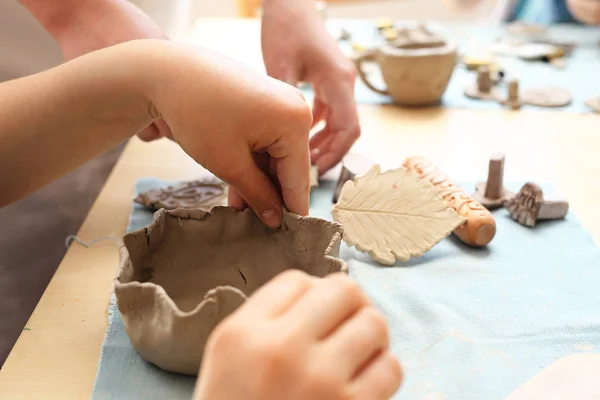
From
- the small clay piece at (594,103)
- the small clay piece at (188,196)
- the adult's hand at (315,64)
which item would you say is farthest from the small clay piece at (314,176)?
the small clay piece at (594,103)

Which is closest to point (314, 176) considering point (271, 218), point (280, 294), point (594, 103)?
point (271, 218)

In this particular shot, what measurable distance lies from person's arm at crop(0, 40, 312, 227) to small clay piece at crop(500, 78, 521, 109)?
823 mm

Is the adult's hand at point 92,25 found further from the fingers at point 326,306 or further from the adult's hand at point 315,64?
the fingers at point 326,306

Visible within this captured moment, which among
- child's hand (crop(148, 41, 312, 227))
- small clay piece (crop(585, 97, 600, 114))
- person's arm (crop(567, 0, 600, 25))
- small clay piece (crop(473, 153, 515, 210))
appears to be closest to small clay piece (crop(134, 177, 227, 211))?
child's hand (crop(148, 41, 312, 227))

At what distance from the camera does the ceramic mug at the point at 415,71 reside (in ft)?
4.43

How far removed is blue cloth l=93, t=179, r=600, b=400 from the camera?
616mm

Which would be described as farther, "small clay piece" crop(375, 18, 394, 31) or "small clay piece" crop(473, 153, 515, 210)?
"small clay piece" crop(375, 18, 394, 31)

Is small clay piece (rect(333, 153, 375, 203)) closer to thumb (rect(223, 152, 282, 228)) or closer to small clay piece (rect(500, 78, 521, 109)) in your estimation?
thumb (rect(223, 152, 282, 228))

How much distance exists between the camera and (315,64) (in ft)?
3.38

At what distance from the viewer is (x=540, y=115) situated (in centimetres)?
134

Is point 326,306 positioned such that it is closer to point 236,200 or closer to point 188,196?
point 236,200

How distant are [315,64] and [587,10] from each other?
3.83 feet

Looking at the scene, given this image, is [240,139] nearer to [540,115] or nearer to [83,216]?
[83,216]

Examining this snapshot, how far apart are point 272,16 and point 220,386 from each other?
765 mm
